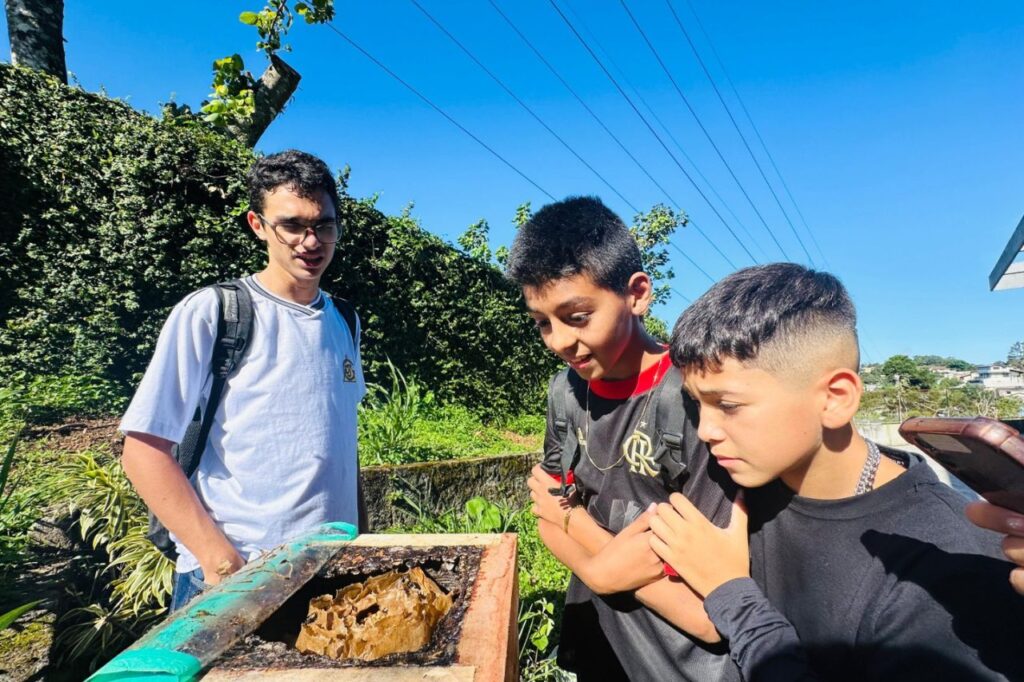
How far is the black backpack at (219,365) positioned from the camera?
1.76m

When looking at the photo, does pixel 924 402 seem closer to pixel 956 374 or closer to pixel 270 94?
pixel 270 94

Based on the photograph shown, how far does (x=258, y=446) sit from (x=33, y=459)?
331 centimetres

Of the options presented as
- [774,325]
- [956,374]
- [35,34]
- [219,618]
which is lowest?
[219,618]

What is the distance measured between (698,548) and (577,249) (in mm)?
846

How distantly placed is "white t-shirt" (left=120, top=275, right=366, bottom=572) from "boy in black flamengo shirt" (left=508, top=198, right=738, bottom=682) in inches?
31.5

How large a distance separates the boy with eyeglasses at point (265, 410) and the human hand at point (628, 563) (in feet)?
3.45

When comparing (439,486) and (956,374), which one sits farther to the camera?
(956,374)

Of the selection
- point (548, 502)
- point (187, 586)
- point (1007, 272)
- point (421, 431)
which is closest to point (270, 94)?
point (421, 431)

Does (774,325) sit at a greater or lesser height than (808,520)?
greater

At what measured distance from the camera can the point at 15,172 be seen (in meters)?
5.00

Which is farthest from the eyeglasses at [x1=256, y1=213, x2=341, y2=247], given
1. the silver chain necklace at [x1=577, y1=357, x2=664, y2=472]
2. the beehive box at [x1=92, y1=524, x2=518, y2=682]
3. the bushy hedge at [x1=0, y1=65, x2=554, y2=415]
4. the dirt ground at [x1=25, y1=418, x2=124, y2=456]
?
the bushy hedge at [x1=0, y1=65, x2=554, y2=415]

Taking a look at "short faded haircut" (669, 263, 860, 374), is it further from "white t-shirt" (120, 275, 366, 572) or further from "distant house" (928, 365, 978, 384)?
"distant house" (928, 365, 978, 384)

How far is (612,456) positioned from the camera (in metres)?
1.61

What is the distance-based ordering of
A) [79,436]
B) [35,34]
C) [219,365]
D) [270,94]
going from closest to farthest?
[219,365], [79,436], [35,34], [270,94]
